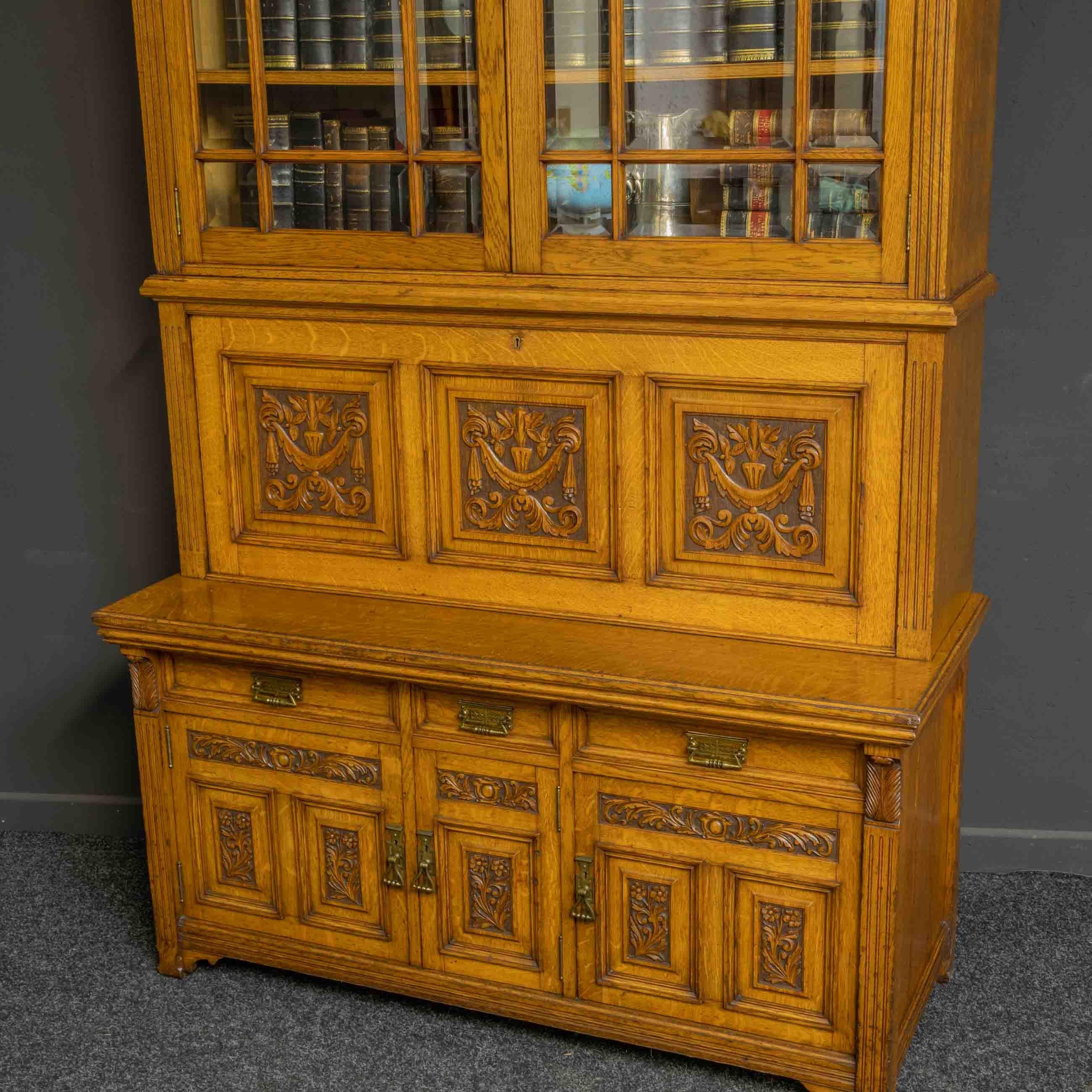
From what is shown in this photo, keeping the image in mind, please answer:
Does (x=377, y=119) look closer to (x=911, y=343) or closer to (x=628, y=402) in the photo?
(x=628, y=402)

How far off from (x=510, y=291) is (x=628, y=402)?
1.00ft

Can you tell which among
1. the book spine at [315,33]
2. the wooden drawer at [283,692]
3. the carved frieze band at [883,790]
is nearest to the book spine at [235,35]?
the book spine at [315,33]

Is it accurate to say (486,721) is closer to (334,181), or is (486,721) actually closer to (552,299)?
(552,299)

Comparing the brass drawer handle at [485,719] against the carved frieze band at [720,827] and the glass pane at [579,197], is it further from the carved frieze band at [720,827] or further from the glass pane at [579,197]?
the glass pane at [579,197]

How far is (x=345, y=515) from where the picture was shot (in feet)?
10.2

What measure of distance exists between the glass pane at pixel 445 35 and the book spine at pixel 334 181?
22cm

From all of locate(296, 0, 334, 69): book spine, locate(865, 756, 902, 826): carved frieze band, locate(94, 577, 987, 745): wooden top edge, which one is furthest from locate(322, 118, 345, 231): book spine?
locate(865, 756, 902, 826): carved frieze band

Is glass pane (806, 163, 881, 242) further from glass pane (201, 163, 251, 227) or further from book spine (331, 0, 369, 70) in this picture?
glass pane (201, 163, 251, 227)

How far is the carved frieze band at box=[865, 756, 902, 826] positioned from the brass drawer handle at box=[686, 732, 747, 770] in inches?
8.8

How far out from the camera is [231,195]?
305 cm

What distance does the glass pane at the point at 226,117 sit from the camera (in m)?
2.98

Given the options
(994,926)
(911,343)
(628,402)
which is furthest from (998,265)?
(994,926)

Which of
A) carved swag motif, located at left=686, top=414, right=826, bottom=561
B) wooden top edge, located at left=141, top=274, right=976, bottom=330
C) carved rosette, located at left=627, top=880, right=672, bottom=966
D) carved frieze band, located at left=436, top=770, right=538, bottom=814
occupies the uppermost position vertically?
wooden top edge, located at left=141, top=274, right=976, bottom=330

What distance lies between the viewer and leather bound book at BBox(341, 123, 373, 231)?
9.57 ft
